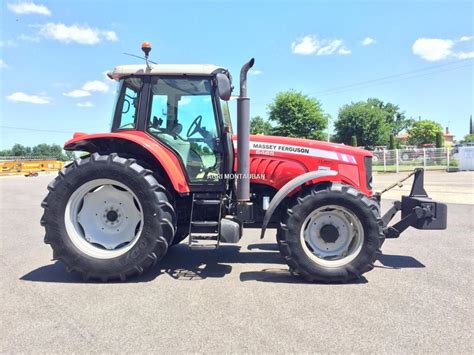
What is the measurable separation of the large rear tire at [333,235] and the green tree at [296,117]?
101ft

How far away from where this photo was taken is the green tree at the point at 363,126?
44281 mm

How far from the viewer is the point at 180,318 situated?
3.24 metres

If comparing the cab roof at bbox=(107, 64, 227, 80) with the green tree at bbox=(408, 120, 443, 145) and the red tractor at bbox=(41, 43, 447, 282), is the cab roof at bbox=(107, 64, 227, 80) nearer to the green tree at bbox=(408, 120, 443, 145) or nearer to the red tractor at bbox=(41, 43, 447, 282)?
the red tractor at bbox=(41, 43, 447, 282)

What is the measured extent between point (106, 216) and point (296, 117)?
32.2 meters

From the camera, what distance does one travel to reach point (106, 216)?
14.6ft

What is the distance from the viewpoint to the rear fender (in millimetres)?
4281

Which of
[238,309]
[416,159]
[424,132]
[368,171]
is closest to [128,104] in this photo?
[238,309]

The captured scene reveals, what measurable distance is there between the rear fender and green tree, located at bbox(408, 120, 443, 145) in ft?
244

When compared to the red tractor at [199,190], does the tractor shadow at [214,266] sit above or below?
below

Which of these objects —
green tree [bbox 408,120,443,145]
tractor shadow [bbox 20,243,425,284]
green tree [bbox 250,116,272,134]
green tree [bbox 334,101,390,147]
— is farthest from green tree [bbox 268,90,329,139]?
green tree [bbox 408,120,443,145]

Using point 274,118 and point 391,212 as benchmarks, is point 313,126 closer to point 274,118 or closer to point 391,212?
point 274,118

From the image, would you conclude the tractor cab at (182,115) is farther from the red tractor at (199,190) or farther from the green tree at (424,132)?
the green tree at (424,132)

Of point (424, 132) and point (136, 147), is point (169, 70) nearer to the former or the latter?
point (136, 147)

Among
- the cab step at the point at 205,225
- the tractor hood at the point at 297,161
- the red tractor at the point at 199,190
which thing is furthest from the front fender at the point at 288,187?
the cab step at the point at 205,225
